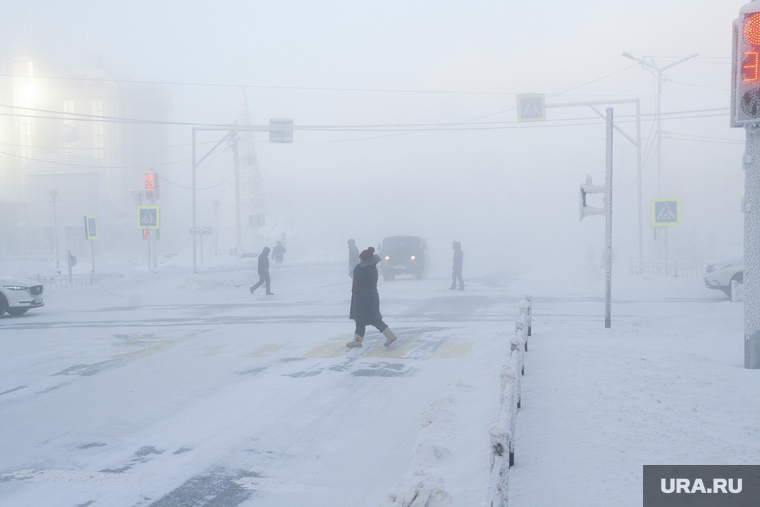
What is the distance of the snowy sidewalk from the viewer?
4285 millimetres

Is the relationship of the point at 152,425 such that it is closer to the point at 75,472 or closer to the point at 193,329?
the point at 75,472

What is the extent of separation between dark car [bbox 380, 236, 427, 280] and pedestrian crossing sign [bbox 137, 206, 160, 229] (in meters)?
11.2

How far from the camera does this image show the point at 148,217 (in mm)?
26953

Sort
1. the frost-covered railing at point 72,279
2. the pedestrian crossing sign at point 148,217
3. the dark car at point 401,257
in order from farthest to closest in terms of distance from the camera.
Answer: the dark car at point 401,257, the pedestrian crossing sign at point 148,217, the frost-covered railing at point 72,279

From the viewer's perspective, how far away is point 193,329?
575 inches

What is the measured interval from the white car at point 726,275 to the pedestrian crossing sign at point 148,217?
21244 mm

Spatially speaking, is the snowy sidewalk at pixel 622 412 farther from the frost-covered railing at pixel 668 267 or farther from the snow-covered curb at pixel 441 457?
the frost-covered railing at pixel 668 267

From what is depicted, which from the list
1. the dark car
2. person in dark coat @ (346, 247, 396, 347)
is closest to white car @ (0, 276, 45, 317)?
person in dark coat @ (346, 247, 396, 347)

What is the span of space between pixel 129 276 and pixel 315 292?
973 centimetres

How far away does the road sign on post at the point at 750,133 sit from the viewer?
728 cm

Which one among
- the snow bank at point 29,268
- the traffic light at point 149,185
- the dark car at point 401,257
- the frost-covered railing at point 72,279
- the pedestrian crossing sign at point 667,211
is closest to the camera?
the pedestrian crossing sign at point 667,211

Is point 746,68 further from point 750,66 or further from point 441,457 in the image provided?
point 441,457

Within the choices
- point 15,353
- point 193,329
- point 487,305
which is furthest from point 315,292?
point 15,353

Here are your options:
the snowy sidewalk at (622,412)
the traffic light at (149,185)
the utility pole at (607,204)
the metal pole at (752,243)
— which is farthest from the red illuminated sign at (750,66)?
the traffic light at (149,185)
